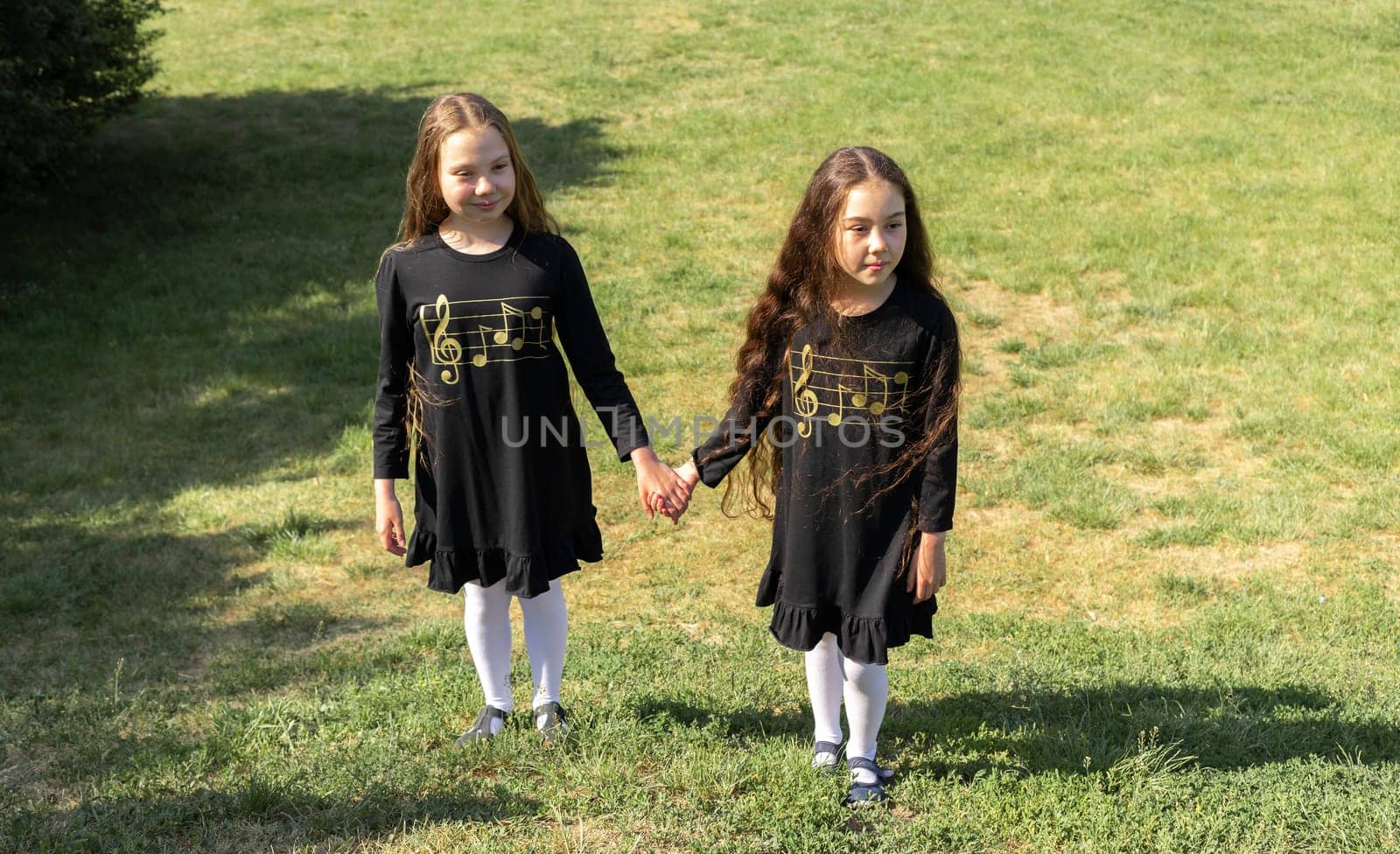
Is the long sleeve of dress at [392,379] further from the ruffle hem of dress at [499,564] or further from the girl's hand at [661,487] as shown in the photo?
the girl's hand at [661,487]

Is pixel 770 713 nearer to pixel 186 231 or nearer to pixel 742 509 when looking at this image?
pixel 742 509

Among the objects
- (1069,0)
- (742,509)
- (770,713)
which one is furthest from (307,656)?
(1069,0)

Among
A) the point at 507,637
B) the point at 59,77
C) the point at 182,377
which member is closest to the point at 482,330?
the point at 507,637

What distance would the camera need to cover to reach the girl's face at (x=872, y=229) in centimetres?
295

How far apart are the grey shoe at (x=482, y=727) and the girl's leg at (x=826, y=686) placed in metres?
0.98

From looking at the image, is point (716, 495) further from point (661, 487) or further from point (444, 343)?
point (444, 343)

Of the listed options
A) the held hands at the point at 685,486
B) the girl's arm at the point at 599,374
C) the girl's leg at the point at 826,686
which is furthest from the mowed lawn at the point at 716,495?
the girl's arm at the point at 599,374

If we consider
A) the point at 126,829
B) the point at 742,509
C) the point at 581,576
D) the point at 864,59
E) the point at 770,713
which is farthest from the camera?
the point at 864,59

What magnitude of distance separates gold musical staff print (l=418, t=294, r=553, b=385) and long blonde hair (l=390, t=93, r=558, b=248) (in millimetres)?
240

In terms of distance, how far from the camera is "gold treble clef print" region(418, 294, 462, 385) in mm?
3230

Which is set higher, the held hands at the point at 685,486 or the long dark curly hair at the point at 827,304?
the long dark curly hair at the point at 827,304

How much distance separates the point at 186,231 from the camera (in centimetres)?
1148

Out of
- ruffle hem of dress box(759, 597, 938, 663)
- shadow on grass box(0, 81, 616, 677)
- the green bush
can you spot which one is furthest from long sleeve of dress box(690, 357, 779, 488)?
the green bush

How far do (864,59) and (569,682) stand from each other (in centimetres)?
1252
